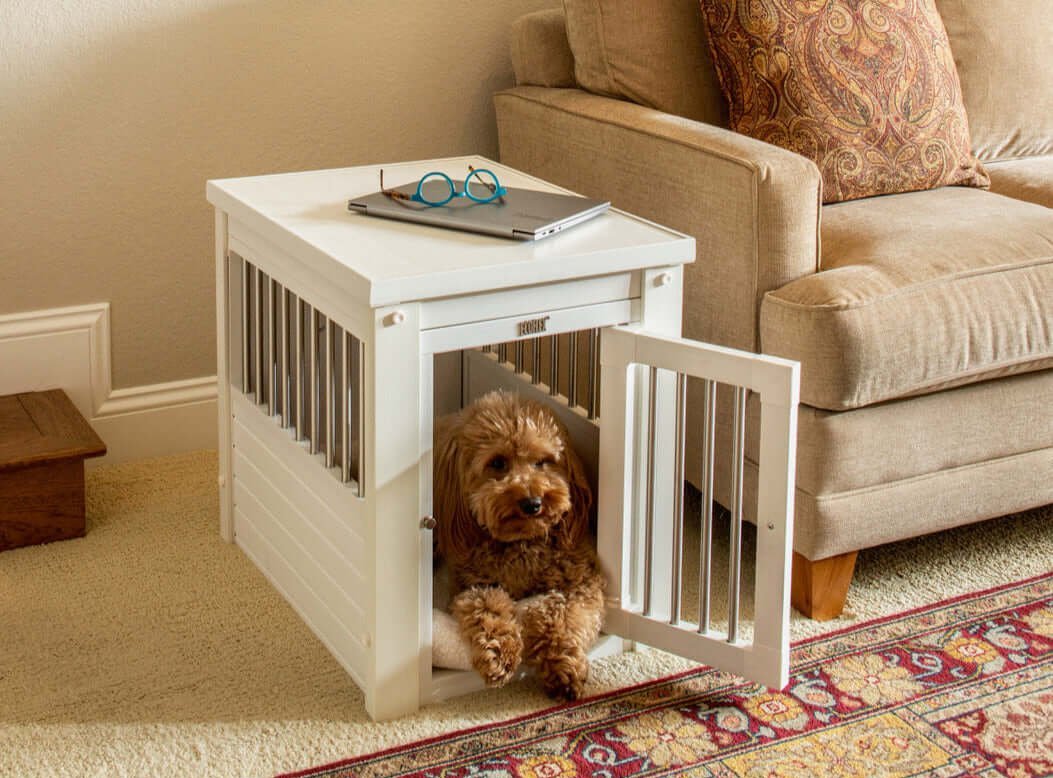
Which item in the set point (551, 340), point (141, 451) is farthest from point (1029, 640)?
point (141, 451)

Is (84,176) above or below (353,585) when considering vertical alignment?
above

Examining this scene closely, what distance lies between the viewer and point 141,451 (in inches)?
92.7

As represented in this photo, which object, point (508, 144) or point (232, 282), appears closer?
point (232, 282)

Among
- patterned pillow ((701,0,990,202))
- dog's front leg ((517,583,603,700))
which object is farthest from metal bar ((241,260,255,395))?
patterned pillow ((701,0,990,202))

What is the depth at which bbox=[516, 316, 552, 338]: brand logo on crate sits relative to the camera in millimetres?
1582

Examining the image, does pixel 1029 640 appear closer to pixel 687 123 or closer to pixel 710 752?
pixel 710 752

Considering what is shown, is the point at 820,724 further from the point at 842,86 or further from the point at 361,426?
the point at 842,86

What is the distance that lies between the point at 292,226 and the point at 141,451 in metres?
0.84

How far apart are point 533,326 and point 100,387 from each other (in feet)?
3.34

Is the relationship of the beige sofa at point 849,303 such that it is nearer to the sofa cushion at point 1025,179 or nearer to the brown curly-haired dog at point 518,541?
the sofa cushion at point 1025,179

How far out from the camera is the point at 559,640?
1.64 metres

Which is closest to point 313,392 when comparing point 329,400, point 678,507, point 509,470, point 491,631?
point 329,400

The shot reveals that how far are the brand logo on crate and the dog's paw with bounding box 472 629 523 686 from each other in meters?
0.36

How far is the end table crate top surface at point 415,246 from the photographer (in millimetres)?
1494
